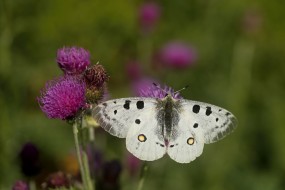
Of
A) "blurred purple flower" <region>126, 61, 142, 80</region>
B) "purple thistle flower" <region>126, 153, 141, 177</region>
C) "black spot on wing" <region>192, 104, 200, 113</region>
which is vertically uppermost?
"blurred purple flower" <region>126, 61, 142, 80</region>

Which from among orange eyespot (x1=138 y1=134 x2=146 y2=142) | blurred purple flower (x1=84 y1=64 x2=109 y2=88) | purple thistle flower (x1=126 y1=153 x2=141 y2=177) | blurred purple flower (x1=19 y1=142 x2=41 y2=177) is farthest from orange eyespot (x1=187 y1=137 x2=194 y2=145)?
purple thistle flower (x1=126 y1=153 x2=141 y2=177)

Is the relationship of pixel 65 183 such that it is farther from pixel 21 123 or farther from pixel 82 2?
pixel 82 2

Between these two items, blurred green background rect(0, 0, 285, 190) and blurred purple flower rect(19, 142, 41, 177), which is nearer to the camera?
blurred purple flower rect(19, 142, 41, 177)

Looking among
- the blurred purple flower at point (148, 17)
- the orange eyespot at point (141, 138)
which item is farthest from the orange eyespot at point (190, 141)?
the blurred purple flower at point (148, 17)

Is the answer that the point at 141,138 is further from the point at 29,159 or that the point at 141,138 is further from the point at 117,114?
the point at 29,159

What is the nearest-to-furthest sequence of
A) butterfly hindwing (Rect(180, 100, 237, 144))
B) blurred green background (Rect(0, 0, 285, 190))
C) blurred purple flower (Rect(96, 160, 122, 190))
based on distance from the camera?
butterfly hindwing (Rect(180, 100, 237, 144)) → blurred purple flower (Rect(96, 160, 122, 190)) → blurred green background (Rect(0, 0, 285, 190))

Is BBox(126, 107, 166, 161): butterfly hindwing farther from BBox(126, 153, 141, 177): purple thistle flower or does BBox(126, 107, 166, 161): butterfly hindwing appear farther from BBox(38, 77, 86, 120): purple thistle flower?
BBox(126, 153, 141, 177): purple thistle flower

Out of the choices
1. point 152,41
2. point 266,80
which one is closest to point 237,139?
point 266,80
